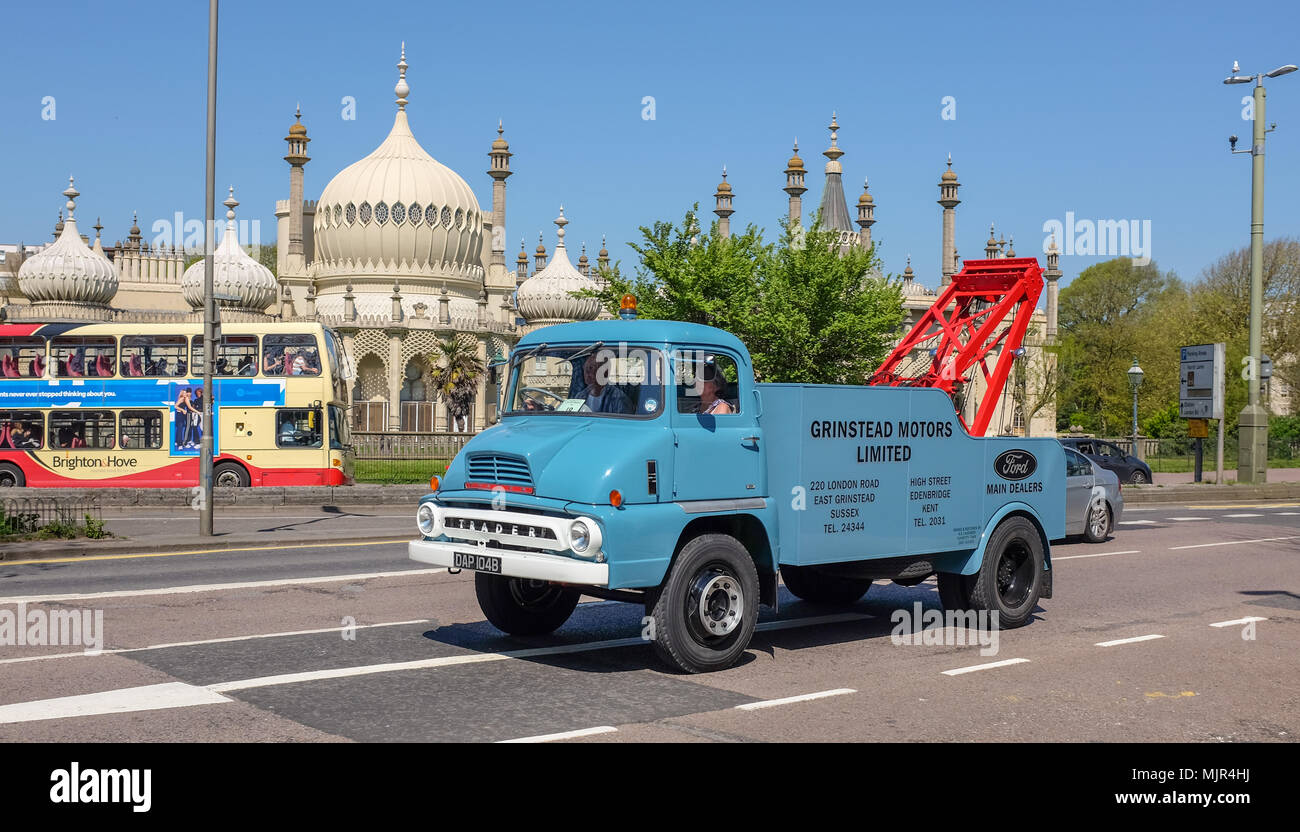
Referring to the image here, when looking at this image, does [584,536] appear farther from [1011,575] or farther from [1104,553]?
[1104,553]

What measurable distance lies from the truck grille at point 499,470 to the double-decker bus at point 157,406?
66.0 ft

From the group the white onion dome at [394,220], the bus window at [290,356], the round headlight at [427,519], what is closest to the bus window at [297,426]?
the bus window at [290,356]

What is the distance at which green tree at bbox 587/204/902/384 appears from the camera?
4456 cm

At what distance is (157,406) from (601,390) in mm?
21841

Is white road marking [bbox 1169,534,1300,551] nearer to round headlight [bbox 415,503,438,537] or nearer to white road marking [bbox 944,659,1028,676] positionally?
white road marking [bbox 944,659,1028,676]

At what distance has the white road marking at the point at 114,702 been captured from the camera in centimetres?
686

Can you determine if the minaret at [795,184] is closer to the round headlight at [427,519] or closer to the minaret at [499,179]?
the minaret at [499,179]

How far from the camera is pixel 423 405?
211 ft

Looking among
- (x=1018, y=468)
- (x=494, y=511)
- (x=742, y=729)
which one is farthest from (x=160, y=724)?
(x=1018, y=468)

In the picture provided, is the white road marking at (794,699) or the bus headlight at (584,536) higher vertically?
the bus headlight at (584,536)

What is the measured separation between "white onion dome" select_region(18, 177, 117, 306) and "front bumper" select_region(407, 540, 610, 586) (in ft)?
197

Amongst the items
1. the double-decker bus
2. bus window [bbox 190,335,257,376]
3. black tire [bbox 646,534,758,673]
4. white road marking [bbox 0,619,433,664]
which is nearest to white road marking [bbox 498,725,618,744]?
black tire [bbox 646,534,758,673]
